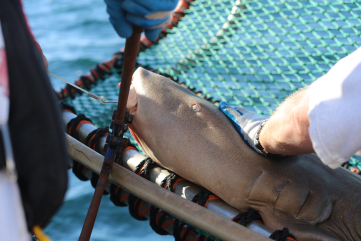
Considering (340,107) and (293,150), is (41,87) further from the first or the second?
(293,150)

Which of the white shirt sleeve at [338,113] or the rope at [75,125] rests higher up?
the white shirt sleeve at [338,113]

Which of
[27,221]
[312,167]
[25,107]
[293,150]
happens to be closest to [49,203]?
[27,221]

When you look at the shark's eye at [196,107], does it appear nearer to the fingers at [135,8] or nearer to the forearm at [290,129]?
the forearm at [290,129]

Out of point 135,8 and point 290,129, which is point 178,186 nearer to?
point 290,129

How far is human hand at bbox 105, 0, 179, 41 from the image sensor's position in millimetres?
1018

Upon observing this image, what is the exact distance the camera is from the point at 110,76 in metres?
3.18

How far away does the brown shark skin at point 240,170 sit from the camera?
1.55m

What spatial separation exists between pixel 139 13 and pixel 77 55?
4.43 metres

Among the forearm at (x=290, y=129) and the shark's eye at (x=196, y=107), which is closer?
the forearm at (x=290, y=129)

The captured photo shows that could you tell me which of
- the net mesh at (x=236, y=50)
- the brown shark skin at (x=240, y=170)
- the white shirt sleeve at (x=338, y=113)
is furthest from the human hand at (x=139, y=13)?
the net mesh at (x=236, y=50)

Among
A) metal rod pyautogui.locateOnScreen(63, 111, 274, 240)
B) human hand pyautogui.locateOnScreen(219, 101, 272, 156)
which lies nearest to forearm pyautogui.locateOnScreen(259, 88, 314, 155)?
human hand pyautogui.locateOnScreen(219, 101, 272, 156)

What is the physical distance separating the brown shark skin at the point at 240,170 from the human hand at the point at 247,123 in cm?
2

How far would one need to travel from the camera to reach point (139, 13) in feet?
3.40

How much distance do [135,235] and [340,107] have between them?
188cm
